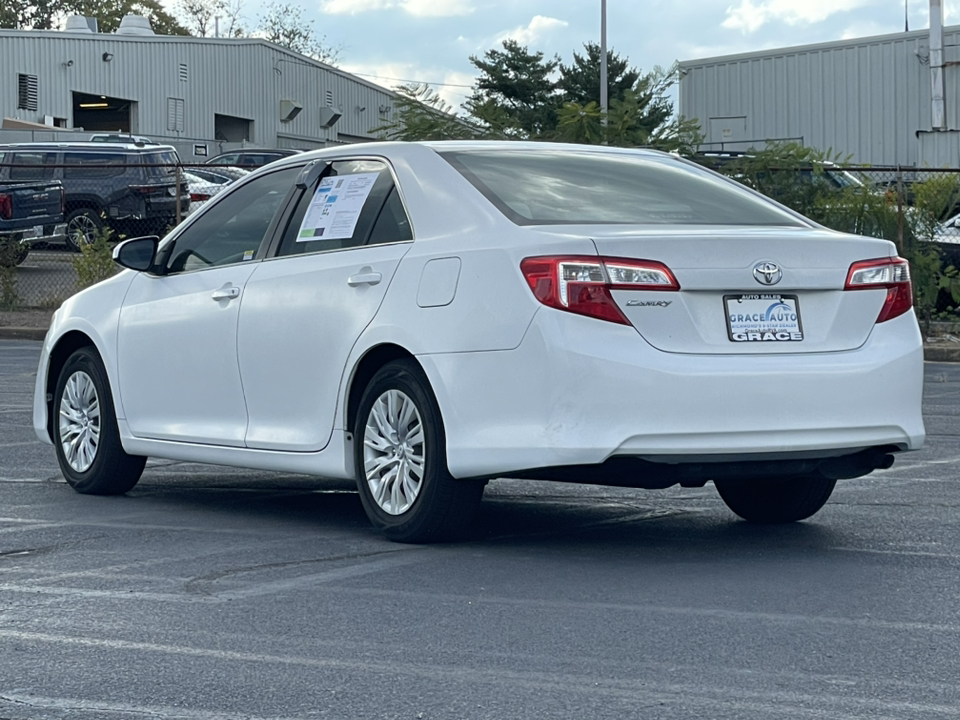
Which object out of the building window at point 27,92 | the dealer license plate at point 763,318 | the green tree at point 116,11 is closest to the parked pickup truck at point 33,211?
the dealer license plate at point 763,318

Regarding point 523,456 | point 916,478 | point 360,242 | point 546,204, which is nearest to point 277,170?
point 360,242

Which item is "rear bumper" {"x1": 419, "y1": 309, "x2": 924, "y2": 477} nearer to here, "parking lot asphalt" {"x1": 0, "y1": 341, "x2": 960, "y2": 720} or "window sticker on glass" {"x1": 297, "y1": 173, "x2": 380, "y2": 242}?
"parking lot asphalt" {"x1": 0, "y1": 341, "x2": 960, "y2": 720}

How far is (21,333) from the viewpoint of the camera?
813 inches

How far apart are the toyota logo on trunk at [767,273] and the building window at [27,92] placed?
4983cm

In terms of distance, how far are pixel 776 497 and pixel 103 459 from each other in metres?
3.24

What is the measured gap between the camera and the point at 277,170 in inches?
304

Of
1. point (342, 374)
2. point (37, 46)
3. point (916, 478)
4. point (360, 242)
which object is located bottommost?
point (916, 478)

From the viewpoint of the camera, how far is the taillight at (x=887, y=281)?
6.34 meters

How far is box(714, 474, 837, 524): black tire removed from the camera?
7133mm

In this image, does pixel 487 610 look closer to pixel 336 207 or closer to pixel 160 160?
pixel 336 207

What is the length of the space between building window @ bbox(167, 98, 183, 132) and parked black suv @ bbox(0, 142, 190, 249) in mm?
25350

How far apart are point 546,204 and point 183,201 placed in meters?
22.2

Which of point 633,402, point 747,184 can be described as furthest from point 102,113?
point 633,402

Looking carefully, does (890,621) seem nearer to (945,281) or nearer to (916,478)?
(916,478)
